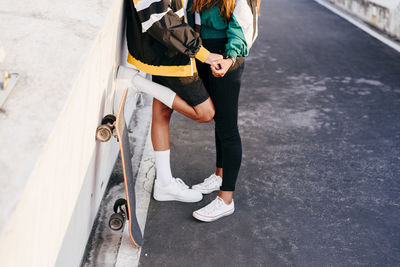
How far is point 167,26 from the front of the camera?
9.53 ft

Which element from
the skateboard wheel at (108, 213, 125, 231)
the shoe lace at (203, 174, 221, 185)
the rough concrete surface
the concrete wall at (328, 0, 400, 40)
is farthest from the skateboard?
the concrete wall at (328, 0, 400, 40)

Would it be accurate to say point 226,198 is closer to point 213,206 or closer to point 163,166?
point 213,206

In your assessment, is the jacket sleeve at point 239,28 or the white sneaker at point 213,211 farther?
the white sneaker at point 213,211

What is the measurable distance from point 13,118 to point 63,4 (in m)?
1.20

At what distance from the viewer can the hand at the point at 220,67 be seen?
3160 mm

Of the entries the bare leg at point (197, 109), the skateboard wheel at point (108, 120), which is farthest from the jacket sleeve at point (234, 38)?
the skateboard wheel at point (108, 120)

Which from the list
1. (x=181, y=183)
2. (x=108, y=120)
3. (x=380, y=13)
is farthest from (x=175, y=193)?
(x=380, y=13)

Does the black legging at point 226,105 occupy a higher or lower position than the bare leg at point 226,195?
higher

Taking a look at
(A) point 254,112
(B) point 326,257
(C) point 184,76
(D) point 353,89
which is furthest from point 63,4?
(D) point 353,89

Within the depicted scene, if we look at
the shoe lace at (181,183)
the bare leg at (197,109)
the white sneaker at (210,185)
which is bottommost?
the white sneaker at (210,185)

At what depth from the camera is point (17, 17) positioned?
2709mm

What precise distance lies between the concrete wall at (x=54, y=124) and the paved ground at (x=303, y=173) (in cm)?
81

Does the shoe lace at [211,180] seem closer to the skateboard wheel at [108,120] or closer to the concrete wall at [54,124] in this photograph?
the concrete wall at [54,124]

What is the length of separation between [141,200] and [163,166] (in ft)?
1.09
